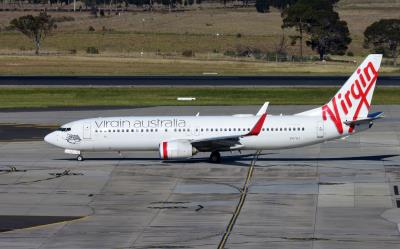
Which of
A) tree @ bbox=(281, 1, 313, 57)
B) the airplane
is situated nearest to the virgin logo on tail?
the airplane

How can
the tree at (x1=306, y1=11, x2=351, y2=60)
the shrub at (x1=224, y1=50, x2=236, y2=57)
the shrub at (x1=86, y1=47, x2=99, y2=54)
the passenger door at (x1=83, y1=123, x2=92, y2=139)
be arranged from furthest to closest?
1. the shrub at (x1=86, y1=47, x2=99, y2=54)
2. the shrub at (x1=224, y1=50, x2=236, y2=57)
3. the tree at (x1=306, y1=11, x2=351, y2=60)
4. the passenger door at (x1=83, y1=123, x2=92, y2=139)

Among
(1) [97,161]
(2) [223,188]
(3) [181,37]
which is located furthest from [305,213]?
(3) [181,37]

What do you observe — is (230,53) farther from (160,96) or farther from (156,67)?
(160,96)

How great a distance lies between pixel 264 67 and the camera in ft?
457

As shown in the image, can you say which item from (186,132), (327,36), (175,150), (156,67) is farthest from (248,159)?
(327,36)

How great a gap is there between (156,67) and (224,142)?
268 feet

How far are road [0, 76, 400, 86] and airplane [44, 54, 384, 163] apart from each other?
5025 centimetres

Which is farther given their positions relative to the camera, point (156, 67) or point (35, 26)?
point (35, 26)

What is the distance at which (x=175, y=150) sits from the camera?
188 feet

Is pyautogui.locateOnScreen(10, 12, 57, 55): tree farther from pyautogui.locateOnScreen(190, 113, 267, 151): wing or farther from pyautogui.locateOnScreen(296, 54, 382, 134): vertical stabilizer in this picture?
pyautogui.locateOnScreen(296, 54, 382, 134): vertical stabilizer

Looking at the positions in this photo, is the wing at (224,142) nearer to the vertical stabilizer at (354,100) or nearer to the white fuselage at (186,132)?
the white fuselage at (186,132)

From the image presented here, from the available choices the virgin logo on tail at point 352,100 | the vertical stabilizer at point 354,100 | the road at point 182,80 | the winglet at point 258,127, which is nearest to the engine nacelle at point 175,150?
the winglet at point 258,127

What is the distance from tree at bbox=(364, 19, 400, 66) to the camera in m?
166

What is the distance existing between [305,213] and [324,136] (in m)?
15.0
